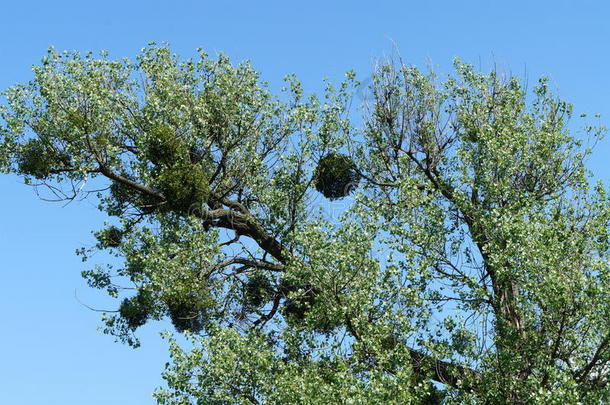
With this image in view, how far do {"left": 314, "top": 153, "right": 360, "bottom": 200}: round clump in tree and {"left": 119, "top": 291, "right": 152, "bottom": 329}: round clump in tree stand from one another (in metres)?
6.23

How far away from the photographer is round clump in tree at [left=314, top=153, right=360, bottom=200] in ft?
92.1

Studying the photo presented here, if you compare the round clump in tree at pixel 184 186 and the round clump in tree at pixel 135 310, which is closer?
the round clump in tree at pixel 184 186

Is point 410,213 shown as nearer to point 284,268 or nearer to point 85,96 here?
point 284,268

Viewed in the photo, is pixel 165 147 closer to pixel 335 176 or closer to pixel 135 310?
pixel 135 310

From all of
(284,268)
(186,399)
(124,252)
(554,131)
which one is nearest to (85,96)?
(124,252)

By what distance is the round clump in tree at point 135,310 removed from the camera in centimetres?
2675

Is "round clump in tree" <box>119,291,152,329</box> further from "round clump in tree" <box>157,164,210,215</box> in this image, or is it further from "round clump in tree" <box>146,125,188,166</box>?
"round clump in tree" <box>146,125,188,166</box>

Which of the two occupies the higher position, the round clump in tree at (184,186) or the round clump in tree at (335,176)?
the round clump in tree at (335,176)

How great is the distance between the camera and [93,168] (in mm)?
27484

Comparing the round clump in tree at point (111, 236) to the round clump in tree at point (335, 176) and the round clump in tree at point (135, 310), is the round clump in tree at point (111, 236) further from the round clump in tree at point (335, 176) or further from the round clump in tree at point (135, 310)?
the round clump in tree at point (335, 176)

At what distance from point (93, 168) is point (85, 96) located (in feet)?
7.09

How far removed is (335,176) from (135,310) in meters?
7.19

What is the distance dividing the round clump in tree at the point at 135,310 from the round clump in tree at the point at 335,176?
6.23 metres

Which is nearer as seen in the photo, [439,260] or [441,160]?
[439,260]
